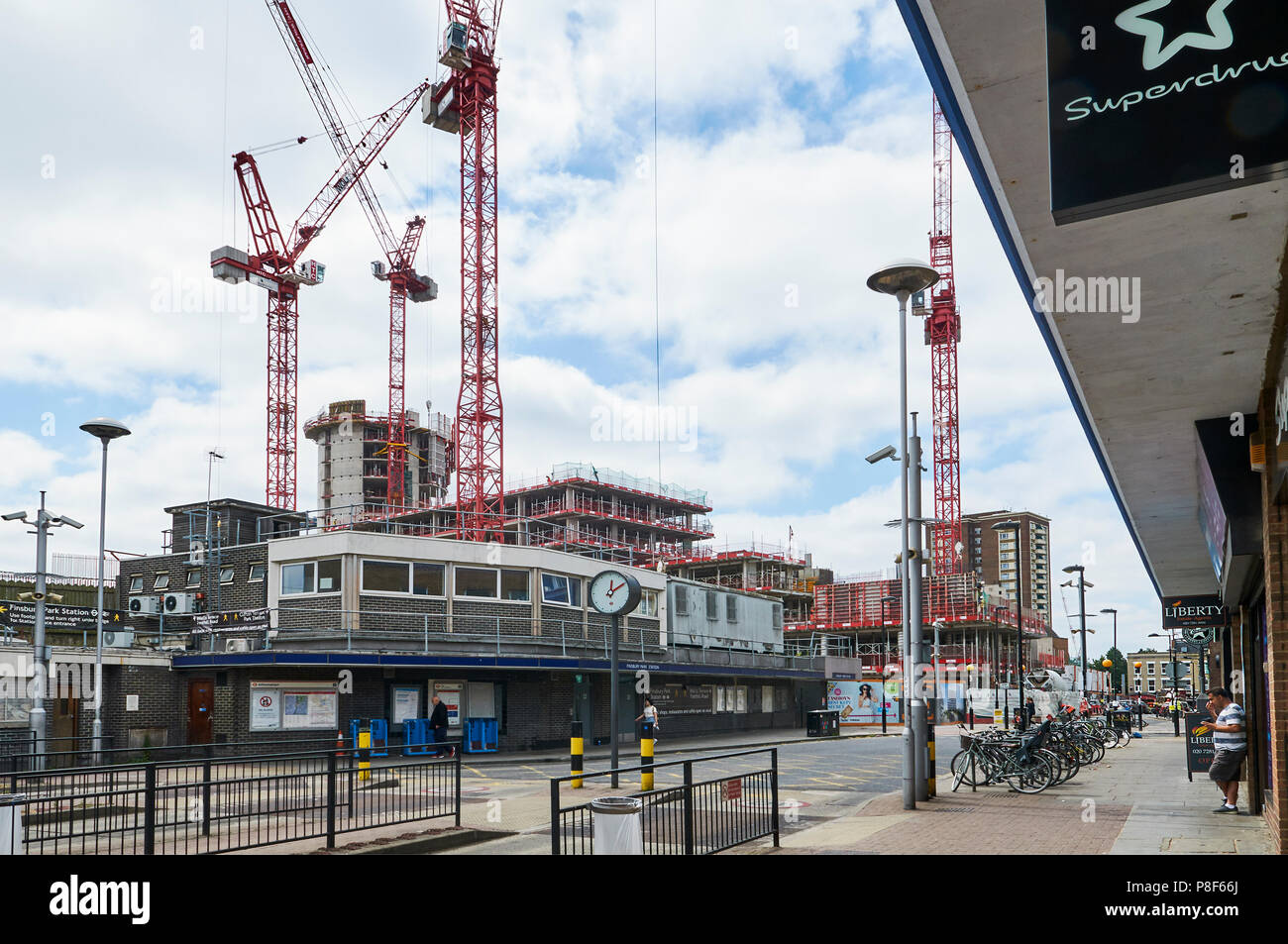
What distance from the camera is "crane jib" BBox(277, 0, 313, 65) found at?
281 feet

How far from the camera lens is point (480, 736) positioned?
30.3 metres

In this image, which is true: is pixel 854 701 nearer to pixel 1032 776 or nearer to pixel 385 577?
pixel 385 577

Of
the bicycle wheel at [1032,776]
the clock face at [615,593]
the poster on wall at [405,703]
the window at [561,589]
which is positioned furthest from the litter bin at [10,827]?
the window at [561,589]

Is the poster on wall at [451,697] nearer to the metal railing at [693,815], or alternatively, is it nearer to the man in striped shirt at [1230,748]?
the metal railing at [693,815]

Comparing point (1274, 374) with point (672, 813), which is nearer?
point (1274, 374)

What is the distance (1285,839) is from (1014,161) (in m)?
7.20

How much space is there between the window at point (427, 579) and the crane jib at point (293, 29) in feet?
228

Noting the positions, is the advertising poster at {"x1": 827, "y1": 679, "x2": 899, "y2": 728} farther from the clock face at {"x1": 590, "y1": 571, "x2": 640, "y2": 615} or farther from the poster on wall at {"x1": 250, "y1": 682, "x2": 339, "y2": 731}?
the clock face at {"x1": 590, "y1": 571, "x2": 640, "y2": 615}

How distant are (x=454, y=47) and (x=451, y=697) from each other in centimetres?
3981

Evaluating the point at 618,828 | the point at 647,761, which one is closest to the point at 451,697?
the point at 647,761

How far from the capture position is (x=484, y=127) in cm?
6022

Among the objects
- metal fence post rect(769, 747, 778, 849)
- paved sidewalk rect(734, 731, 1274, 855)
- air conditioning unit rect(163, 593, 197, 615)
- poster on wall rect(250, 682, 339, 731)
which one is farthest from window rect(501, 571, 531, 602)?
metal fence post rect(769, 747, 778, 849)
